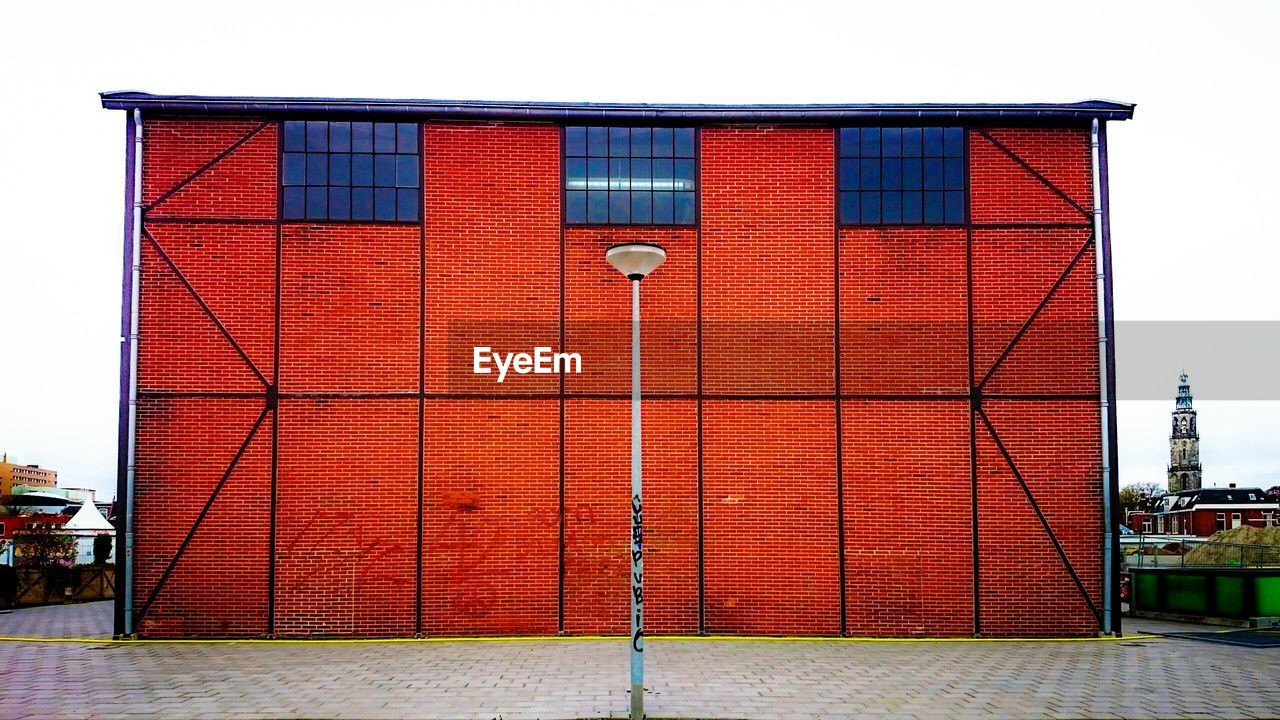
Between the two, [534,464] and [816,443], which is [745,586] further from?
[534,464]

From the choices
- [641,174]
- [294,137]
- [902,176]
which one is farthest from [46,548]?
[902,176]

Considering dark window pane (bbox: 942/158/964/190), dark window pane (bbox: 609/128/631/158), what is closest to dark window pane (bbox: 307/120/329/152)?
dark window pane (bbox: 609/128/631/158)

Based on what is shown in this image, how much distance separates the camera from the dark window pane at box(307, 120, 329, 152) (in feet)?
46.8

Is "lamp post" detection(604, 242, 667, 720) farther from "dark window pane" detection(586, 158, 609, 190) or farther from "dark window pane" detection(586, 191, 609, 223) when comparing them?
"dark window pane" detection(586, 158, 609, 190)

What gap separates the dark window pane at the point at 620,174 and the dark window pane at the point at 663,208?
1.40 ft

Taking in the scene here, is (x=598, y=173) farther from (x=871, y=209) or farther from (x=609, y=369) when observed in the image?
(x=871, y=209)

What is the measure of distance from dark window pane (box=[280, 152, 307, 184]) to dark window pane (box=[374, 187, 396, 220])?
1.14 meters

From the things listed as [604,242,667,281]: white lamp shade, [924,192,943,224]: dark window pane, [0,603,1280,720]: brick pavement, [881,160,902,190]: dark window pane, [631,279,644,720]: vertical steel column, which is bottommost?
[0,603,1280,720]: brick pavement

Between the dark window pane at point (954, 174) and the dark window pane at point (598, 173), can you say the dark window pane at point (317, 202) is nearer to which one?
the dark window pane at point (598, 173)

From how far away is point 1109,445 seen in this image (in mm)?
14047

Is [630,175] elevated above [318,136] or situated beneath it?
situated beneath

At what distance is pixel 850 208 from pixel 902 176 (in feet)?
3.12

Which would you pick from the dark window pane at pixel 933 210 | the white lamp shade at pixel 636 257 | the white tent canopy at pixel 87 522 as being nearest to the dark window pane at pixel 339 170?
the white lamp shade at pixel 636 257

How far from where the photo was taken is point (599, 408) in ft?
45.8
